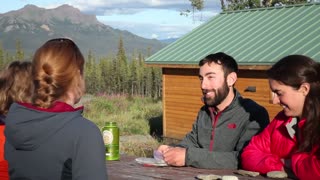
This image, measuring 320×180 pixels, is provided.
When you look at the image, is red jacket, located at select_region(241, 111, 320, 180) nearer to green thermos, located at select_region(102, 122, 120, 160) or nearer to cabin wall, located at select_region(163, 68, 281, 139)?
green thermos, located at select_region(102, 122, 120, 160)

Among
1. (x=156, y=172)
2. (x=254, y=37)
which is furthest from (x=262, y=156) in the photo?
(x=254, y=37)

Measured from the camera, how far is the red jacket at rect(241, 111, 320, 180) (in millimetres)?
3238

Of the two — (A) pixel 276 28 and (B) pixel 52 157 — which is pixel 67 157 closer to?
(B) pixel 52 157

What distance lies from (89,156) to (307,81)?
1590 mm

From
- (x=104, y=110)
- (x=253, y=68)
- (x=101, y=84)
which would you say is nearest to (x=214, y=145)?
(x=253, y=68)

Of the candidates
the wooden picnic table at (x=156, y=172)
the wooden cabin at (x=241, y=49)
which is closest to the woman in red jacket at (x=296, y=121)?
the wooden picnic table at (x=156, y=172)

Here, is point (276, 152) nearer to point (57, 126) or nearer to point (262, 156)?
point (262, 156)

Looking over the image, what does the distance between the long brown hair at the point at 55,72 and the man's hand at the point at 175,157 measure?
152 cm

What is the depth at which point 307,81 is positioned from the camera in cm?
333

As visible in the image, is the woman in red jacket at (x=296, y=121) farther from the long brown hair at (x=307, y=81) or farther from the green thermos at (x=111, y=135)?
the green thermos at (x=111, y=135)

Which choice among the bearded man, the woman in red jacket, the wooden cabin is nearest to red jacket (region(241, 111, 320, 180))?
the woman in red jacket

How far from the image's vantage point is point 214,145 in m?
4.34

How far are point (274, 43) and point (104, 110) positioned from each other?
14.5 m

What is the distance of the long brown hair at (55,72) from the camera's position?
2.45m
